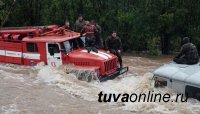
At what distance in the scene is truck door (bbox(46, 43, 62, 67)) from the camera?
1661cm

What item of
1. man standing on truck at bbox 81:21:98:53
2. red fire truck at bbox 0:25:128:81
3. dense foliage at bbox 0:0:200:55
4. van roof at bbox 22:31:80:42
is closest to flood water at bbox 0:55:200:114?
red fire truck at bbox 0:25:128:81

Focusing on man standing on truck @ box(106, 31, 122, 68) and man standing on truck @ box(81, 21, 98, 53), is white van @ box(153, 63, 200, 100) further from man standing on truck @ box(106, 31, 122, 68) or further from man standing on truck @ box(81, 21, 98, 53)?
man standing on truck @ box(81, 21, 98, 53)

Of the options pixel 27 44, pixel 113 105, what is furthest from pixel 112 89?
pixel 27 44

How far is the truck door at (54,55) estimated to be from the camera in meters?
16.6

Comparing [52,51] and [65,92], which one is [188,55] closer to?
[65,92]

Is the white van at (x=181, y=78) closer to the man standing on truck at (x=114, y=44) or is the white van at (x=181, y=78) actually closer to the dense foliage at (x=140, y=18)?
the man standing on truck at (x=114, y=44)

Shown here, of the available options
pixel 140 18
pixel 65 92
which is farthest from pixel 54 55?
pixel 140 18

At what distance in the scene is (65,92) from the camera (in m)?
14.2

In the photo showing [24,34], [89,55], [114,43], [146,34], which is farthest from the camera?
[146,34]

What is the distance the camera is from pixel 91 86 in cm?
1484

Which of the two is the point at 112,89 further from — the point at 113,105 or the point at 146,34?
the point at 146,34

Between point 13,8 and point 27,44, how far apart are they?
10.8 meters

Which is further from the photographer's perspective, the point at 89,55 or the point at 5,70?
the point at 5,70

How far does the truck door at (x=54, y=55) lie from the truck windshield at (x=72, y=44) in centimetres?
27
